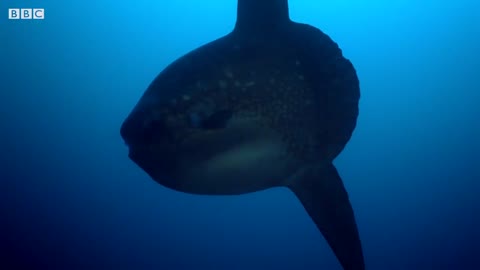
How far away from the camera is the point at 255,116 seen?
1.76 metres

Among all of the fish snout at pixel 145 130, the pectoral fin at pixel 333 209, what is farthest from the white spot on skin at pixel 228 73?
the pectoral fin at pixel 333 209

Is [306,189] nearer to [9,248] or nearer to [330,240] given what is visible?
[330,240]

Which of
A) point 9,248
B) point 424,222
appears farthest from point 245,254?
point 9,248

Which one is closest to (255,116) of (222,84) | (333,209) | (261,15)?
(222,84)

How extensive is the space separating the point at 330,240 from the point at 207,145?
3.53 feet

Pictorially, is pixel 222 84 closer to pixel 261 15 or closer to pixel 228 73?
pixel 228 73

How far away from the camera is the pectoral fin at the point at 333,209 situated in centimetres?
226

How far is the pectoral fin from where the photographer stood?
2.26 m

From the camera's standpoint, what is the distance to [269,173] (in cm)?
188

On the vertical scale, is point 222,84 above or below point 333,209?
above

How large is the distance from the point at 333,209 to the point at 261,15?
3.68ft

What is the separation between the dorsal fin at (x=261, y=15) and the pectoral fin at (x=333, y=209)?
31.0 inches

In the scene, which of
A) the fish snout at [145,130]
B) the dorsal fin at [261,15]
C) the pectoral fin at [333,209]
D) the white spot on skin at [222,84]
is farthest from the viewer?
the pectoral fin at [333,209]

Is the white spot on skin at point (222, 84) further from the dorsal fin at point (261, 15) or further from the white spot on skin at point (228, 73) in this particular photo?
the dorsal fin at point (261, 15)
